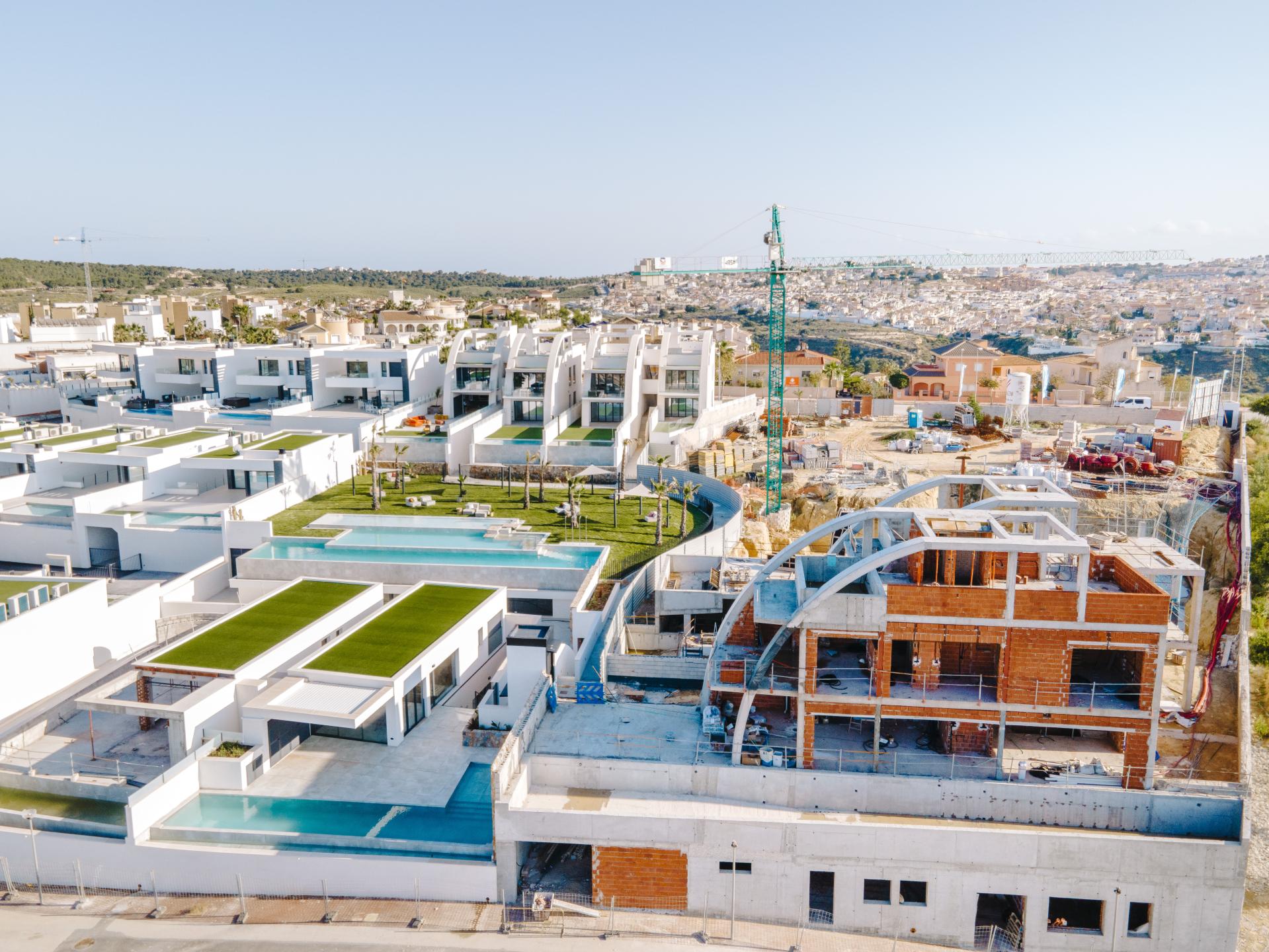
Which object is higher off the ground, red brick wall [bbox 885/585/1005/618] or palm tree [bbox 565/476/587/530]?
red brick wall [bbox 885/585/1005/618]

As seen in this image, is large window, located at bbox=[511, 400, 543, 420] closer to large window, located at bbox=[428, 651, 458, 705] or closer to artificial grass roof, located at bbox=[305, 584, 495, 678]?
artificial grass roof, located at bbox=[305, 584, 495, 678]

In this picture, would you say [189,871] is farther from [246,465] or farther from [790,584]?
[246,465]

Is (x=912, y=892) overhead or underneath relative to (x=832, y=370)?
underneath

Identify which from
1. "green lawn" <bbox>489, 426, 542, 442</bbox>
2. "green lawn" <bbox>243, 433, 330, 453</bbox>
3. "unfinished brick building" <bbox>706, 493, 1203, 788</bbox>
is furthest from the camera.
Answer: "green lawn" <bbox>489, 426, 542, 442</bbox>

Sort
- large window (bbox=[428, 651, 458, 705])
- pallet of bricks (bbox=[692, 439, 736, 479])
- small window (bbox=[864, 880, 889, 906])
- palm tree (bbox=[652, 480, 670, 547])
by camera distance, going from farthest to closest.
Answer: pallet of bricks (bbox=[692, 439, 736, 479]) < palm tree (bbox=[652, 480, 670, 547]) < large window (bbox=[428, 651, 458, 705]) < small window (bbox=[864, 880, 889, 906])

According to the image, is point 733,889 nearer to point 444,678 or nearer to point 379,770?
point 379,770

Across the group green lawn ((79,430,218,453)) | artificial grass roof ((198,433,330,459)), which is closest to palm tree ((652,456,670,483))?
artificial grass roof ((198,433,330,459))

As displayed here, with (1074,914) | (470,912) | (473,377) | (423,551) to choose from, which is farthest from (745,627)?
(473,377)
